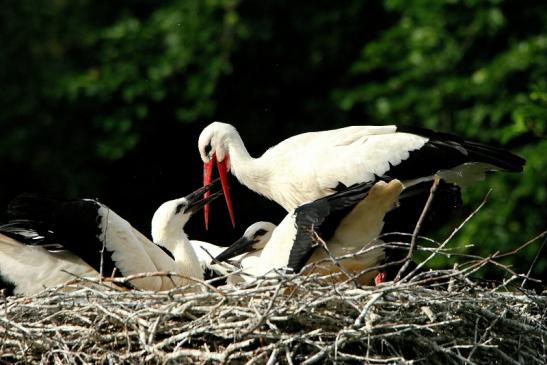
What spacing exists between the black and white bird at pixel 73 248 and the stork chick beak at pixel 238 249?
20.7 inches

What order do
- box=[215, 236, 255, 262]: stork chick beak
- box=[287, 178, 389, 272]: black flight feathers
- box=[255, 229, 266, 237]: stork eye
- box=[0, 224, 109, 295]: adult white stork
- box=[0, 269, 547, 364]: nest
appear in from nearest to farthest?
box=[0, 269, 547, 364]: nest, box=[287, 178, 389, 272]: black flight feathers, box=[0, 224, 109, 295]: adult white stork, box=[215, 236, 255, 262]: stork chick beak, box=[255, 229, 266, 237]: stork eye

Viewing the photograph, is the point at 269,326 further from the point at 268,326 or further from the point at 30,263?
the point at 30,263

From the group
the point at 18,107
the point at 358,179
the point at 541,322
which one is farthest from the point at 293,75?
the point at 541,322

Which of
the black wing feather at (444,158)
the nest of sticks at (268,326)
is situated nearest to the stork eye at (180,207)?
the black wing feather at (444,158)

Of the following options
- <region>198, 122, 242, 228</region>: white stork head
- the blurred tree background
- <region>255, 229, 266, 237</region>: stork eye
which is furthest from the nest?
the blurred tree background

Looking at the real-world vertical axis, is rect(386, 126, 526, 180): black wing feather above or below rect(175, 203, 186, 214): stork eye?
below

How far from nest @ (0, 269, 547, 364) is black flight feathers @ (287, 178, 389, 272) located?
0.49 meters

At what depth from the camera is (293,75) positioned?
12.6 metres

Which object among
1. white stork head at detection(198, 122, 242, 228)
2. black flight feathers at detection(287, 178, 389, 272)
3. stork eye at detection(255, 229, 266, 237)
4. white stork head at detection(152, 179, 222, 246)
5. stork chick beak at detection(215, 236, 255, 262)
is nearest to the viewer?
black flight feathers at detection(287, 178, 389, 272)

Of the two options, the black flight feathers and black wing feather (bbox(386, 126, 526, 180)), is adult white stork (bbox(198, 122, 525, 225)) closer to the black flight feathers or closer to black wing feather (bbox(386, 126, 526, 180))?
black wing feather (bbox(386, 126, 526, 180))

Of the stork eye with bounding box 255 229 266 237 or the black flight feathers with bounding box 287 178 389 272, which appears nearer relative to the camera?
the black flight feathers with bounding box 287 178 389 272

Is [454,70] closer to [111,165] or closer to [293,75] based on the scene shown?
[293,75]

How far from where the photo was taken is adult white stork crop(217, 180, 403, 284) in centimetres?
624

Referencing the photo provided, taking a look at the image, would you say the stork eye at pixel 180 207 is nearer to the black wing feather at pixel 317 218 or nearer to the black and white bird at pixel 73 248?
the black and white bird at pixel 73 248
